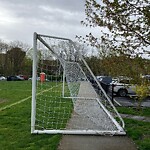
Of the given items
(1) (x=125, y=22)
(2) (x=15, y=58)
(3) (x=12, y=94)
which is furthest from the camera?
(2) (x=15, y=58)

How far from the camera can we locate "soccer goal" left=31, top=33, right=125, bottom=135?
633 cm

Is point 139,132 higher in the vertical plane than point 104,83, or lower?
lower

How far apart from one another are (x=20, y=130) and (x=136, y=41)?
3274 mm

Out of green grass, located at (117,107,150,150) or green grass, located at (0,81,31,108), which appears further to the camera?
green grass, located at (0,81,31,108)

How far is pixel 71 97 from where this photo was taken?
323 inches

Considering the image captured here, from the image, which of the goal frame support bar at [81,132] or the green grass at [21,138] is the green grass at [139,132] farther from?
the green grass at [21,138]

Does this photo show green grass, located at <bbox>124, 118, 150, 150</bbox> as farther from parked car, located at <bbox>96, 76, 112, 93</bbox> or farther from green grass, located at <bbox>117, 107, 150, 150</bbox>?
parked car, located at <bbox>96, 76, 112, 93</bbox>

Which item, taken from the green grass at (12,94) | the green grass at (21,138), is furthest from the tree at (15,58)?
the green grass at (21,138)

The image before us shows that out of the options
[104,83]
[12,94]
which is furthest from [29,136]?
[12,94]

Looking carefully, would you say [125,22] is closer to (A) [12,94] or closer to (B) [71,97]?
(B) [71,97]

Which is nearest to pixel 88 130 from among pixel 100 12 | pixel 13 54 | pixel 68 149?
pixel 68 149

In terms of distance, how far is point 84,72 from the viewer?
26.7ft

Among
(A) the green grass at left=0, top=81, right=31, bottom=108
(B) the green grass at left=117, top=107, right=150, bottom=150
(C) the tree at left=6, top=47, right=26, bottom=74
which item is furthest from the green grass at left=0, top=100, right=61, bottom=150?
(C) the tree at left=6, top=47, right=26, bottom=74

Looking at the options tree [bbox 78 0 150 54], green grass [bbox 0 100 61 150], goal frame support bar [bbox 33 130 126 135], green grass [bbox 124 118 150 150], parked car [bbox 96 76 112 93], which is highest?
tree [bbox 78 0 150 54]
